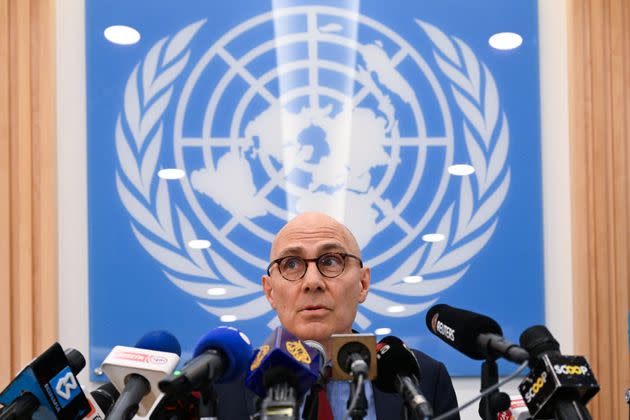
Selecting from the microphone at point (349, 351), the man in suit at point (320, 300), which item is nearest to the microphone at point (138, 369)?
the microphone at point (349, 351)

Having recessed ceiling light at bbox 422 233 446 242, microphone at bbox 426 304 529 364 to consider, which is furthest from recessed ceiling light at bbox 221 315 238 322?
microphone at bbox 426 304 529 364

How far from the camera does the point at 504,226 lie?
3.69 m

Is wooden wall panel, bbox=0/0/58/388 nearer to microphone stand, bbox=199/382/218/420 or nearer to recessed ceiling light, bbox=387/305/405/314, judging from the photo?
recessed ceiling light, bbox=387/305/405/314

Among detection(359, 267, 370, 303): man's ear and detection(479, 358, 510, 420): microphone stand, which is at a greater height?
detection(359, 267, 370, 303): man's ear

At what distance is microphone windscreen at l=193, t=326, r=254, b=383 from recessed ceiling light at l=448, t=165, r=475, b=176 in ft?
7.53

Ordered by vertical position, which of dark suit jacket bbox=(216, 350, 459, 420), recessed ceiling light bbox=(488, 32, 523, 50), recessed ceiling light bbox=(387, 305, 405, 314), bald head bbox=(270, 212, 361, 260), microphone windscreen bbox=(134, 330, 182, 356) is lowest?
dark suit jacket bbox=(216, 350, 459, 420)

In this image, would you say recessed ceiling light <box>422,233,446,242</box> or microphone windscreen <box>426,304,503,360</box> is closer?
microphone windscreen <box>426,304,503,360</box>

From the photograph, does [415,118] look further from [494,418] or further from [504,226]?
[494,418]

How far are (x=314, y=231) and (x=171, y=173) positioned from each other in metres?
1.12

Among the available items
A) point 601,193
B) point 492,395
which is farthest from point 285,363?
point 601,193

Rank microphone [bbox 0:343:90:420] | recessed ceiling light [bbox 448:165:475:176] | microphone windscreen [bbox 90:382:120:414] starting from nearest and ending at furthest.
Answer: microphone [bbox 0:343:90:420]
microphone windscreen [bbox 90:382:120:414]
recessed ceiling light [bbox 448:165:475:176]

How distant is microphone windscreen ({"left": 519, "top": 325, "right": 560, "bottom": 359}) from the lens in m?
1.54

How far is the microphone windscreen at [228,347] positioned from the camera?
156cm

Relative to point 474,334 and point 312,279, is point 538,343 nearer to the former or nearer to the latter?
point 474,334
